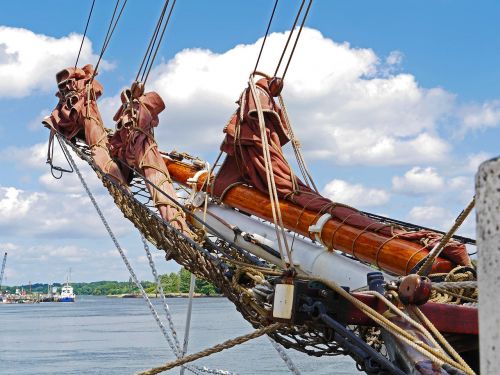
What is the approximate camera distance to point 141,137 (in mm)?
8008

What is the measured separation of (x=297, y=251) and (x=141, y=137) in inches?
109

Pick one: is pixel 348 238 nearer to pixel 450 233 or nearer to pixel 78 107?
pixel 450 233

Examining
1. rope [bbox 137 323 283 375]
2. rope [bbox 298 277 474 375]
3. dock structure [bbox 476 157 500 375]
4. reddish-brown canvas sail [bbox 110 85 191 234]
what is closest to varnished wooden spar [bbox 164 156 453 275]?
reddish-brown canvas sail [bbox 110 85 191 234]

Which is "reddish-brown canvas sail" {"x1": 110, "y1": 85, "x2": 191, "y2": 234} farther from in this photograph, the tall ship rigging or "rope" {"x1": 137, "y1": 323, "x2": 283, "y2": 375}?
"rope" {"x1": 137, "y1": 323, "x2": 283, "y2": 375}

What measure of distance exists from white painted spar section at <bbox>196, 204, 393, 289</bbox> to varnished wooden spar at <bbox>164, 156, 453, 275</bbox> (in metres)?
0.07

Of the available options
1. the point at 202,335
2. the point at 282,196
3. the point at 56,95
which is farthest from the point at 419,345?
the point at 202,335

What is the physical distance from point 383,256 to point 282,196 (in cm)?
132

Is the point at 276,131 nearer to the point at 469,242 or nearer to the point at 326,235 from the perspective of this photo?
the point at 326,235

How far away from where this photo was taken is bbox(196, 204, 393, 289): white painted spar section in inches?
207

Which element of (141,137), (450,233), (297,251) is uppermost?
(141,137)

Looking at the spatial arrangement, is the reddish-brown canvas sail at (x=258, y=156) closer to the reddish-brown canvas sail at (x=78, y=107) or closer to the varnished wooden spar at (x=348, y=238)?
the varnished wooden spar at (x=348, y=238)

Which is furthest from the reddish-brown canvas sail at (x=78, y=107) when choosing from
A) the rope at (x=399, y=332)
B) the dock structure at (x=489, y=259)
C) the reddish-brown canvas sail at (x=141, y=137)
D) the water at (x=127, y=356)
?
the water at (x=127, y=356)

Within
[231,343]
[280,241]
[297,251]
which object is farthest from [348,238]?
[231,343]

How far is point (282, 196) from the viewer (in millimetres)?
6215
